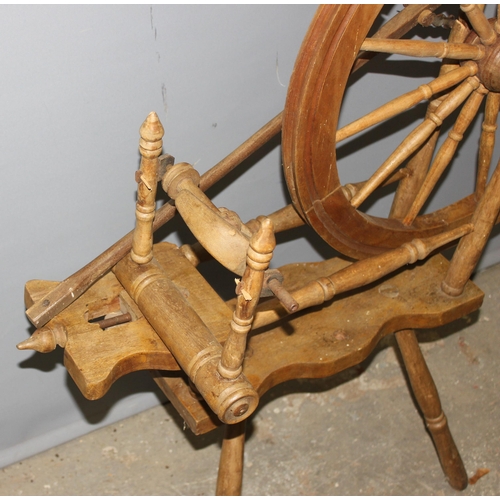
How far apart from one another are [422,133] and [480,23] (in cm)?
24

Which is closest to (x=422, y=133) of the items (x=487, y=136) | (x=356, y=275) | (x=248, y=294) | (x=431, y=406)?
(x=487, y=136)

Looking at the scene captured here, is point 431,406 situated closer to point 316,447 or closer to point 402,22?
point 316,447

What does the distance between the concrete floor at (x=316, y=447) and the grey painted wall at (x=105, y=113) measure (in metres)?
0.27

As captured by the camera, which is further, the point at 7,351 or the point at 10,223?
the point at 7,351

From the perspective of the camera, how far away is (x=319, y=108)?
141 centimetres

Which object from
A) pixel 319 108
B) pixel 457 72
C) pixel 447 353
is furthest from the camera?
pixel 447 353

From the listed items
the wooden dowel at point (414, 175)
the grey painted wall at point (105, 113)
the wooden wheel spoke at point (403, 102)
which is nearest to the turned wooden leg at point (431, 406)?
the wooden dowel at point (414, 175)

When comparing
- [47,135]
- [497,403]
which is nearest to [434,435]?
[497,403]

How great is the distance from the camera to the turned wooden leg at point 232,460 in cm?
171

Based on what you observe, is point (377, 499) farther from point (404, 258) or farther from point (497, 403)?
point (404, 258)

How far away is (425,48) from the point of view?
4.82 ft

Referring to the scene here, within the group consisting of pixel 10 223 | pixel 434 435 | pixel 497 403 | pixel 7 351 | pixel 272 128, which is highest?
pixel 272 128

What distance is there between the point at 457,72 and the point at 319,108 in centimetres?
33

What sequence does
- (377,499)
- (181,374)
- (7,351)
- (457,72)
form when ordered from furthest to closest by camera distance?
(377,499) < (7,351) < (181,374) < (457,72)
